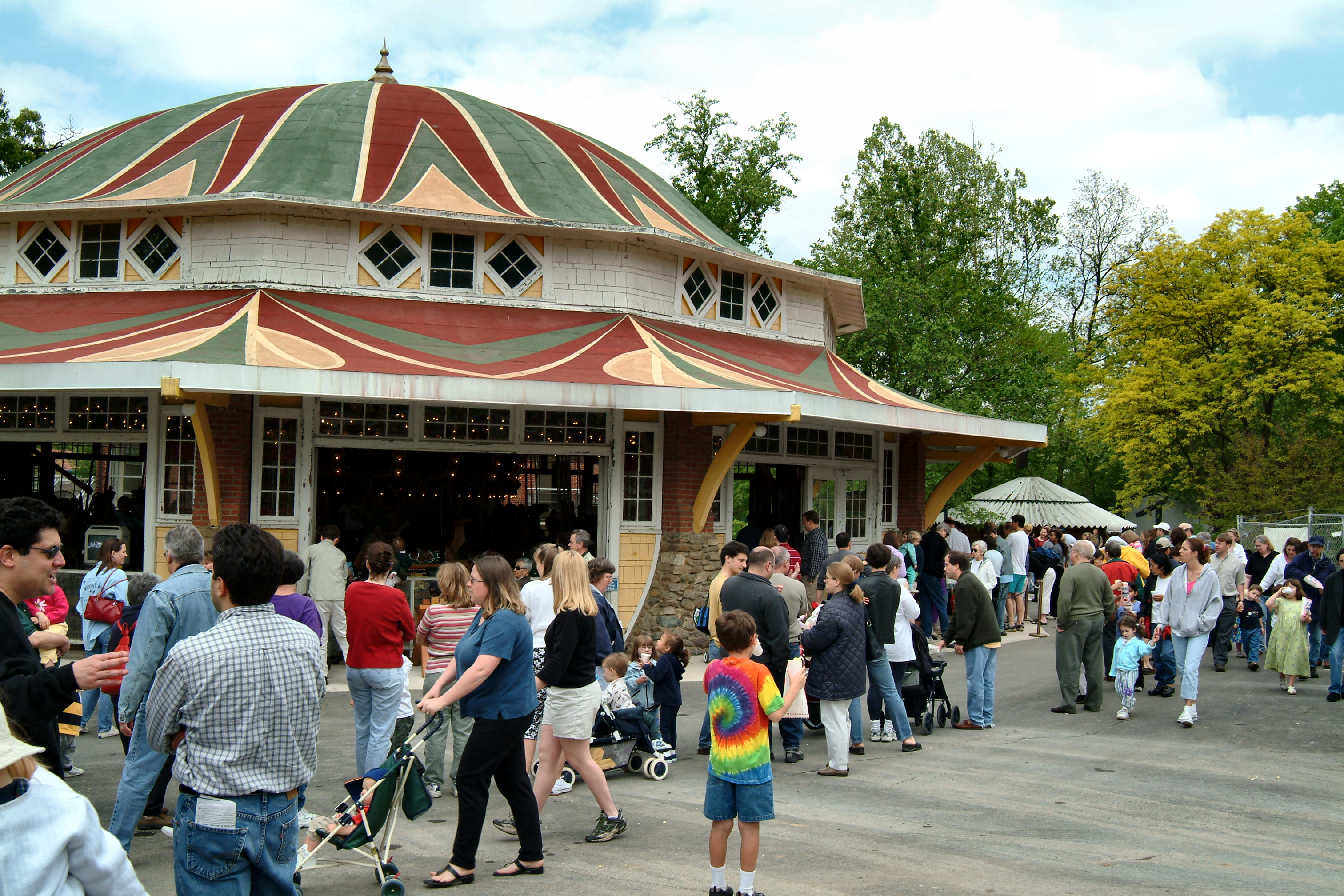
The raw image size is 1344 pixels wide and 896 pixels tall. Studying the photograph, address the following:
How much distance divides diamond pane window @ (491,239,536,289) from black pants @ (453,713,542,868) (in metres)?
9.87

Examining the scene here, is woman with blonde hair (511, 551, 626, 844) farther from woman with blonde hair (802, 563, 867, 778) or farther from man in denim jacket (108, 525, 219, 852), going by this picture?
woman with blonde hair (802, 563, 867, 778)

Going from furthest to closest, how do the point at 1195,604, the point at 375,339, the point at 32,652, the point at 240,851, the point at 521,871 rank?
the point at 375,339 < the point at 1195,604 < the point at 521,871 < the point at 32,652 < the point at 240,851

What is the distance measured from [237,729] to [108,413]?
1106 cm

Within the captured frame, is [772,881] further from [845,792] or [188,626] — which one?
[188,626]

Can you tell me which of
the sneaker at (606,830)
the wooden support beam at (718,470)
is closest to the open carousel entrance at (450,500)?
the wooden support beam at (718,470)

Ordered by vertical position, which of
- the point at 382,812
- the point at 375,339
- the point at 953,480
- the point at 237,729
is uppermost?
the point at 375,339

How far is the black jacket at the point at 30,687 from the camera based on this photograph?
357 cm

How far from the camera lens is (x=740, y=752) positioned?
536cm

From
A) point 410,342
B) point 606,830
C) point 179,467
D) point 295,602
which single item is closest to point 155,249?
point 179,467

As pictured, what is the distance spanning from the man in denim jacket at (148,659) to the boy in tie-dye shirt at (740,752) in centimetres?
256

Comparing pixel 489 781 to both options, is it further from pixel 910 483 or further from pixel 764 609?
pixel 910 483

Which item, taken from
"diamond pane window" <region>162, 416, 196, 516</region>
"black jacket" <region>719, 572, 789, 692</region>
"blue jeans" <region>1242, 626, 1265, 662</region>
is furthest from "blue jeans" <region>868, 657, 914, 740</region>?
"diamond pane window" <region>162, 416, 196, 516</region>

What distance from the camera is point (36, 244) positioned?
48.7 feet

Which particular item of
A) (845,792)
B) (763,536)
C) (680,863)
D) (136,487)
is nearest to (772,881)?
(680,863)
